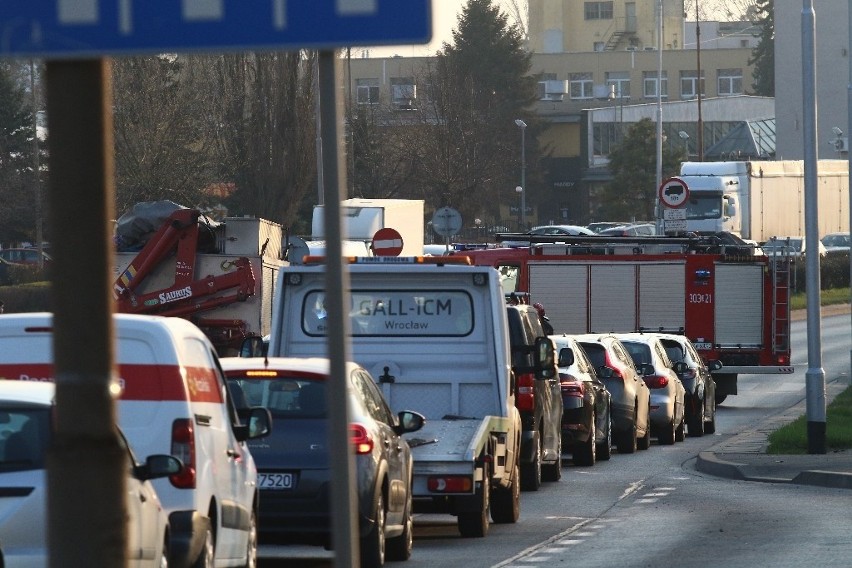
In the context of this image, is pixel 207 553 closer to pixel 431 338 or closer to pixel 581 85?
pixel 431 338

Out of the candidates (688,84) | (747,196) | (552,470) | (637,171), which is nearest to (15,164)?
(747,196)

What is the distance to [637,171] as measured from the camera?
8438 centimetres

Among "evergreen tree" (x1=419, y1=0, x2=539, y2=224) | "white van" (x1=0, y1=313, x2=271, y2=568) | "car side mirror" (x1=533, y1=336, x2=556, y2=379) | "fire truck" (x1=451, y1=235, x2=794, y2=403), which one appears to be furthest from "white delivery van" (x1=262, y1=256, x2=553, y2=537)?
"evergreen tree" (x1=419, y1=0, x2=539, y2=224)

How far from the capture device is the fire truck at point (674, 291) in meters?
31.4

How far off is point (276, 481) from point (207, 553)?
89.0 inches

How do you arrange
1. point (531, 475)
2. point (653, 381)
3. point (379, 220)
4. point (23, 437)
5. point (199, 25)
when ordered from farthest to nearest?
1. point (379, 220)
2. point (653, 381)
3. point (531, 475)
4. point (23, 437)
5. point (199, 25)

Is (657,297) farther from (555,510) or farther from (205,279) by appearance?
(555,510)

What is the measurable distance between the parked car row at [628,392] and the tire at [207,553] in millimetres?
10592

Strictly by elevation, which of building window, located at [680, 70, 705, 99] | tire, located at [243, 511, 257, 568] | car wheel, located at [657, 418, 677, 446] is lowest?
car wheel, located at [657, 418, 677, 446]

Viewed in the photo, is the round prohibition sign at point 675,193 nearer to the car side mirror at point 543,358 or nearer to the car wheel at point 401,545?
the car side mirror at point 543,358

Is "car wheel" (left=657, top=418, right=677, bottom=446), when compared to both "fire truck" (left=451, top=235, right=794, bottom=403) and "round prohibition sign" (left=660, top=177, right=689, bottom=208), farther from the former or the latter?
"round prohibition sign" (left=660, top=177, right=689, bottom=208)

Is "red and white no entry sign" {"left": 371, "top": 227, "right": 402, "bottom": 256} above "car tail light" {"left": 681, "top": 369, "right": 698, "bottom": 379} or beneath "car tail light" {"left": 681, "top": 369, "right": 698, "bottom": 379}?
above

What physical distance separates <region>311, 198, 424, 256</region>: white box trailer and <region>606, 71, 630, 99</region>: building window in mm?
71573

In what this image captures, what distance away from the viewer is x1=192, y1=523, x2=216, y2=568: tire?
900 cm
